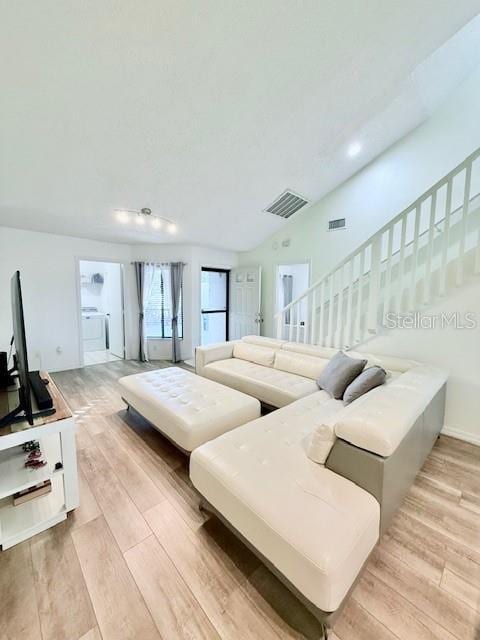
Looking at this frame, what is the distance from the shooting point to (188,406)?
2.24m

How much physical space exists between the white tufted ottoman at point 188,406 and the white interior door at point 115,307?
301 cm

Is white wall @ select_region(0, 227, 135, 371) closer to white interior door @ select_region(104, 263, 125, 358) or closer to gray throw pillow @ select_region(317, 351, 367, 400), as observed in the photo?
white interior door @ select_region(104, 263, 125, 358)

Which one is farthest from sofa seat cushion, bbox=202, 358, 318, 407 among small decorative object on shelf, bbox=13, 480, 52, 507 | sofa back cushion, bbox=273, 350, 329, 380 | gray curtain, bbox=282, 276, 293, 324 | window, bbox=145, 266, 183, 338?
gray curtain, bbox=282, 276, 293, 324

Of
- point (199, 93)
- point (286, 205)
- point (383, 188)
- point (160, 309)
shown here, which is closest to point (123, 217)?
point (160, 309)

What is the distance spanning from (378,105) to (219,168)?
189 centimetres

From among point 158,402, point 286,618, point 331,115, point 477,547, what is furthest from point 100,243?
point 477,547

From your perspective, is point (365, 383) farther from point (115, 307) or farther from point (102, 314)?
point (102, 314)

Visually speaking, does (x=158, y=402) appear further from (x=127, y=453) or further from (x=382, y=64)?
(x=382, y=64)

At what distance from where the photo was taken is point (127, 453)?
2.29 meters

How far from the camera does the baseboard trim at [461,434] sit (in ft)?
8.21

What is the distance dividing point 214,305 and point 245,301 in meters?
0.80

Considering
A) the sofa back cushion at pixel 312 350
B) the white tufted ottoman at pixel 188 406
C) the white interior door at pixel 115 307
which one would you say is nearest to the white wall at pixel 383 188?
the sofa back cushion at pixel 312 350

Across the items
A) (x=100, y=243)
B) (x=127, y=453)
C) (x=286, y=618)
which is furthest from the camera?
(x=100, y=243)

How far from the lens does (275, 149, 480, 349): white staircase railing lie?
8.09 feet
